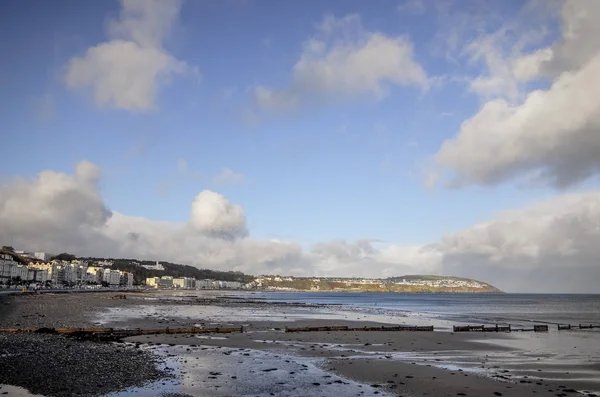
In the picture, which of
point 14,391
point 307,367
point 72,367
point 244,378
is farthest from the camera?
point 307,367

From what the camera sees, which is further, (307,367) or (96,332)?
(96,332)

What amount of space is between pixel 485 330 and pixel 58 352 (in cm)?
4235

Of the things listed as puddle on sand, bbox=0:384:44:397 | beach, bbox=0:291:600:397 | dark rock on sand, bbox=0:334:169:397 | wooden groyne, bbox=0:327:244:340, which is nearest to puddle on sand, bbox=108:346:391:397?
beach, bbox=0:291:600:397

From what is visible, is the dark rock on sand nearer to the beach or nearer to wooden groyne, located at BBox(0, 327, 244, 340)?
the beach

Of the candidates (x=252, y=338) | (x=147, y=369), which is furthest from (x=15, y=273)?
(x=147, y=369)

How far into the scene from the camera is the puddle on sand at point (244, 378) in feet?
62.0

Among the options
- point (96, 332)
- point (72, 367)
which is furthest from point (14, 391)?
point (96, 332)

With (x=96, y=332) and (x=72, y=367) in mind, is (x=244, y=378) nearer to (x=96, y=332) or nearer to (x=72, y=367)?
(x=72, y=367)

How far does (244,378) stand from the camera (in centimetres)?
2166

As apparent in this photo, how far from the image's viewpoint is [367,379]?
22.3 metres

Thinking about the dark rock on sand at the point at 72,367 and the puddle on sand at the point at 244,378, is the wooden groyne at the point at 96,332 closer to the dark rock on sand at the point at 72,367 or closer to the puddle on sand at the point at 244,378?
the dark rock on sand at the point at 72,367

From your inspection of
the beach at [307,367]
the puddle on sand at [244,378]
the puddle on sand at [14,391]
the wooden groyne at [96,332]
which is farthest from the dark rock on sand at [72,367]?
the wooden groyne at [96,332]

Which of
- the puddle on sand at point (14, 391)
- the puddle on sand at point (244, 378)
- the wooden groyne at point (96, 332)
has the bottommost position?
the wooden groyne at point (96, 332)

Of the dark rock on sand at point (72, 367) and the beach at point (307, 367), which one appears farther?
the beach at point (307, 367)
